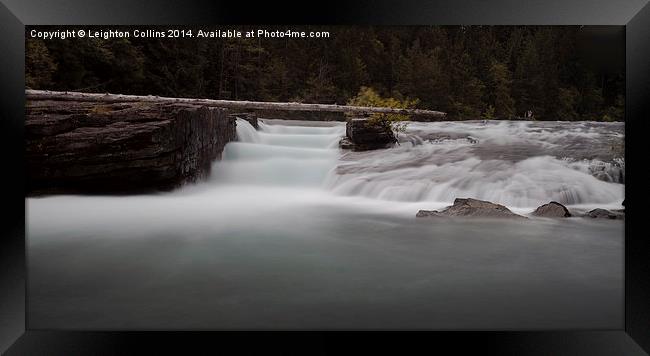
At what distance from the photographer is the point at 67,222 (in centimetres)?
491

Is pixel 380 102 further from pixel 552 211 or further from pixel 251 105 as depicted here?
pixel 552 211

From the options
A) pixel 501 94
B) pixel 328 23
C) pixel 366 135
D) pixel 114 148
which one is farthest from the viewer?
pixel 114 148

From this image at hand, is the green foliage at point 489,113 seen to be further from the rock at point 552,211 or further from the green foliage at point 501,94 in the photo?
the rock at point 552,211

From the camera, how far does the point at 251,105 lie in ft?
19.0

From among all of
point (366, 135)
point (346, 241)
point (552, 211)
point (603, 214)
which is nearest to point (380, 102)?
point (366, 135)

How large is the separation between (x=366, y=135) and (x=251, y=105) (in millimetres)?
1335

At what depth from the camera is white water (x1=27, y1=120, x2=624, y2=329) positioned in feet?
12.0

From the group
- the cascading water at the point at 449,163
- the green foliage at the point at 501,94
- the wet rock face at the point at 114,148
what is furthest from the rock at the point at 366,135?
the wet rock face at the point at 114,148

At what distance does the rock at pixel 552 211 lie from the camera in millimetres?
5449

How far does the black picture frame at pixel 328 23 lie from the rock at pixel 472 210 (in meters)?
2.19

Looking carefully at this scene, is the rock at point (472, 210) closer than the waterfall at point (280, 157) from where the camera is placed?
Yes

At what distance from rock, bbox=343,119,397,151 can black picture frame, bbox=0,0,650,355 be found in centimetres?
298

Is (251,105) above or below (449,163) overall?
above

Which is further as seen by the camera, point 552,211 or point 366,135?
point 366,135
